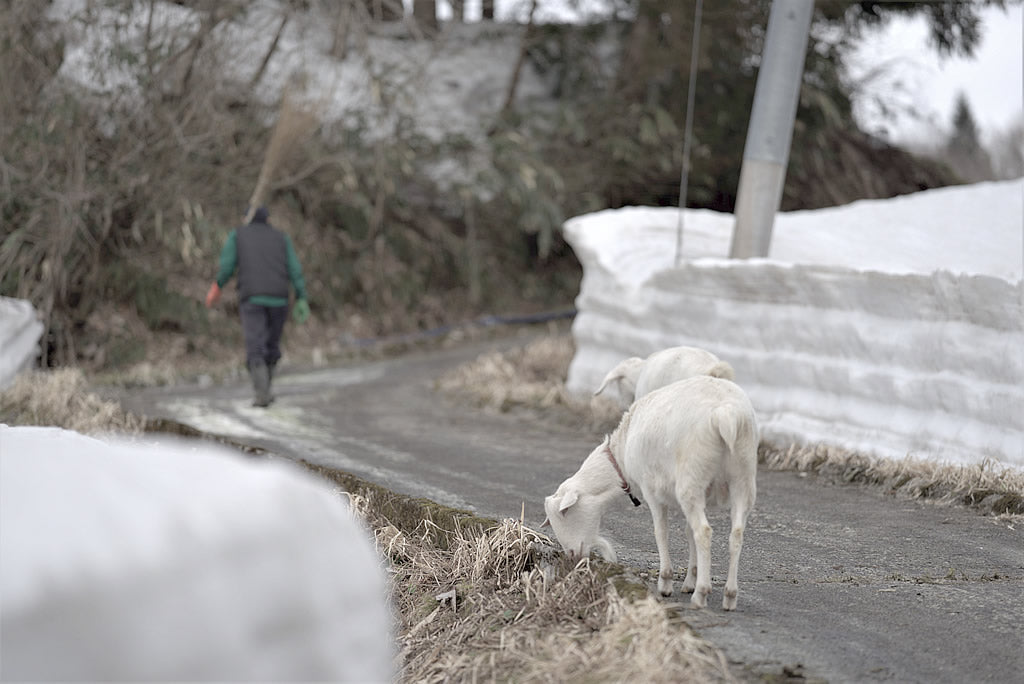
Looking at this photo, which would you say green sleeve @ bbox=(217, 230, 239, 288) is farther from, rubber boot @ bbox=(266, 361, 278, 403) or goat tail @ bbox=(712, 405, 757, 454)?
goat tail @ bbox=(712, 405, 757, 454)

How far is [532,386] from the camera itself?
9789 millimetres

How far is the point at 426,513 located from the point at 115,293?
1027 centimetres

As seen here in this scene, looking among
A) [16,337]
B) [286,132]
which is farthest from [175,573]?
[286,132]

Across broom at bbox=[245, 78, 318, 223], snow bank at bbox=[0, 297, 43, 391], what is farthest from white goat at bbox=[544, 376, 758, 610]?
broom at bbox=[245, 78, 318, 223]

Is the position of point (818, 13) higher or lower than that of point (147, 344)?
higher

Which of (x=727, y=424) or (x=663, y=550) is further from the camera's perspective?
(x=663, y=550)

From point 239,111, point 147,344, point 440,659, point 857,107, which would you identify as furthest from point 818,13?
point 440,659

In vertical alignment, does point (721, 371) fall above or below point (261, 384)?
above

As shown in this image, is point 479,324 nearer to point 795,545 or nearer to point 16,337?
point 16,337

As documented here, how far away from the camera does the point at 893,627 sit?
3.44m

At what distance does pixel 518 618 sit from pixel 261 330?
6.24 m

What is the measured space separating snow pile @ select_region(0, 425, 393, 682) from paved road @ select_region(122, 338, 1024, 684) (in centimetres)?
123

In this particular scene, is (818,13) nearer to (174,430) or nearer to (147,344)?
(147,344)

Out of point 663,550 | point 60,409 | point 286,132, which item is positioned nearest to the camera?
point 663,550
